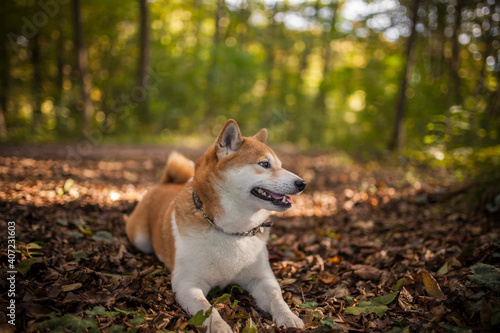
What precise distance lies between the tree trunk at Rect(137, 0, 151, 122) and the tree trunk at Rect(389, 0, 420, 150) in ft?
34.3

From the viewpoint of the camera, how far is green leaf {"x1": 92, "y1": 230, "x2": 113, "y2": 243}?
3.78 meters

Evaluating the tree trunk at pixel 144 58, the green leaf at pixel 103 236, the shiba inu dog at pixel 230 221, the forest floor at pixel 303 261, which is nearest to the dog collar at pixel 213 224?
the shiba inu dog at pixel 230 221

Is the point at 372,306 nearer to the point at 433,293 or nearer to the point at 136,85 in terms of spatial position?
the point at 433,293

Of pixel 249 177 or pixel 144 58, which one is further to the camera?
pixel 144 58

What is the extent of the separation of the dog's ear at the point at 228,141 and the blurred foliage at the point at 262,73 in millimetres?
4070

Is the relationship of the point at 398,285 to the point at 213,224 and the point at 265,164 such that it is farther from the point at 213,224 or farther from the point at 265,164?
the point at 213,224

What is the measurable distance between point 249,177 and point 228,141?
446 millimetres

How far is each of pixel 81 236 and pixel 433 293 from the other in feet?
12.4

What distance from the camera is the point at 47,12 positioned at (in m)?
15.0

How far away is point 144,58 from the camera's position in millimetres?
14211

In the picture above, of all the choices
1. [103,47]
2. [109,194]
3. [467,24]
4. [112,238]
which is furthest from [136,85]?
[467,24]

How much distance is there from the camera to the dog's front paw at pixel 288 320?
253cm

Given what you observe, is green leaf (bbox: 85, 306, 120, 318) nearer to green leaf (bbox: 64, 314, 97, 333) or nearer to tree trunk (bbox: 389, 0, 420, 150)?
green leaf (bbox: 64, 314, 97, 333)

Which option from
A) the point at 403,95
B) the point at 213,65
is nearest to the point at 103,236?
the point at 403,95
